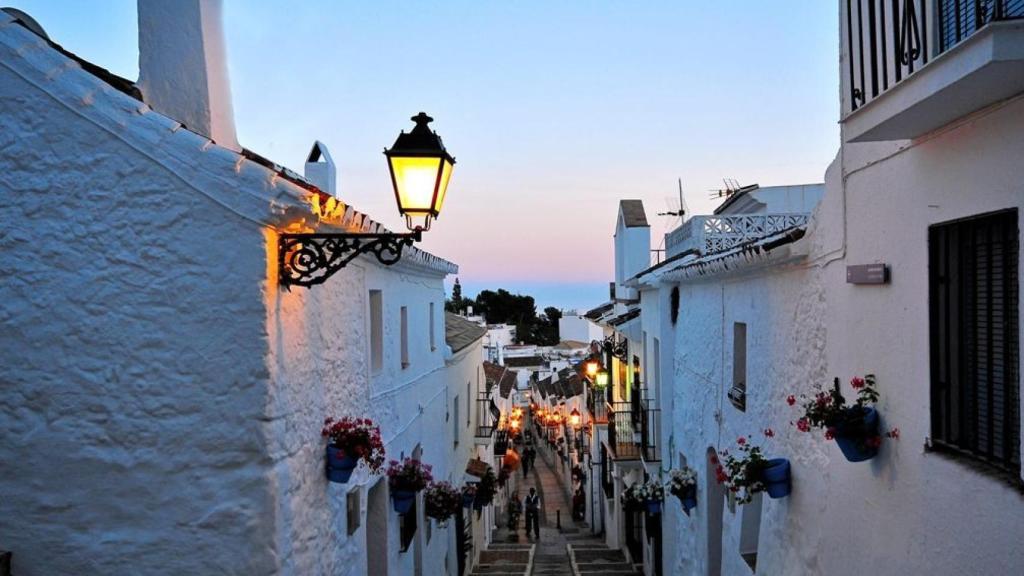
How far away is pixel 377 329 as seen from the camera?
837 cm

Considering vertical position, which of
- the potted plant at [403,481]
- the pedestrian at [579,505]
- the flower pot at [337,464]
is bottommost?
the pedestrian at [579,505]

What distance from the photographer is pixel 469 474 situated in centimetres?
1686

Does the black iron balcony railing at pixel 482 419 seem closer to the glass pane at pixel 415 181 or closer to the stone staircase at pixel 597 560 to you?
the stone staircase at pixel 597 560

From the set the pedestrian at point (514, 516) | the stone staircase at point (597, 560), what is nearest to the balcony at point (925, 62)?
the stone staircase at point (597, 560)

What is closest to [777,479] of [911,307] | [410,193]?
[911,307]

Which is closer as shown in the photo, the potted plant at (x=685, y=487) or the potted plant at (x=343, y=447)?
the potted plant at (x=343, y=447)

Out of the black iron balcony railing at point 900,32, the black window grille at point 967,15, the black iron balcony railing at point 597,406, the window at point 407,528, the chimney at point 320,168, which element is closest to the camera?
the black window grille at point 967,15

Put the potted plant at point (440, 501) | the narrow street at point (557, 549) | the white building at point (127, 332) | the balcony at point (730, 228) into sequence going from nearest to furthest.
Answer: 1. the white building at point (127, 332)
2. the potted plant at point (440, 501)
3. the balcony at point (730, 228)
4. the narrow street at point (557, 549)

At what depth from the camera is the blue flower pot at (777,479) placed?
6461 millimetres

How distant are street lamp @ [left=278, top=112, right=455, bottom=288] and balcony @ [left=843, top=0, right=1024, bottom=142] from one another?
8.38 ft

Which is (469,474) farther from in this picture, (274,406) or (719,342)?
(274,406)

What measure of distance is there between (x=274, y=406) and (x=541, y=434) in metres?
46.5

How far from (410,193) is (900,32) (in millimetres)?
3001

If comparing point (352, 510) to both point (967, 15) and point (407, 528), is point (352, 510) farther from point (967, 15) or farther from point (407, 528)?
point (967, 15)
